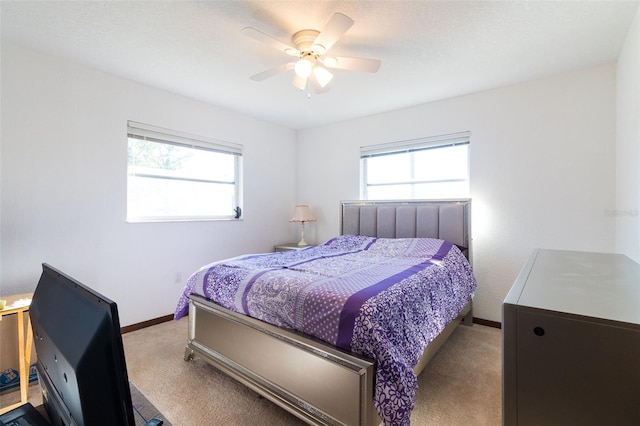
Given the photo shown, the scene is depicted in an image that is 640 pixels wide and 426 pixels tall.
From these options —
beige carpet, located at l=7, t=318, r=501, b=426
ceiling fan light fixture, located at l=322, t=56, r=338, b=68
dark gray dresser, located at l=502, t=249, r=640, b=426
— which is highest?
ceiling fan light fixture, located at l=322, t=56, r=338, b=68

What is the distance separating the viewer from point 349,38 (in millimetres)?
2131

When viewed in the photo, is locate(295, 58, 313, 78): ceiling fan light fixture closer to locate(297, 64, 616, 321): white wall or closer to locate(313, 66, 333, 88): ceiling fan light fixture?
locate(313, 66, 333, 88): ceiling fan light fixture

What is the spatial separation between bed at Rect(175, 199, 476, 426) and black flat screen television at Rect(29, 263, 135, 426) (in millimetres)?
1071

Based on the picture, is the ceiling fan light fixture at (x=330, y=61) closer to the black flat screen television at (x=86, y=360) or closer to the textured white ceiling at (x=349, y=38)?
the textured white ceiling at (x=349, y=38)

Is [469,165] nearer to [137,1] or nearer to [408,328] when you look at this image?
[408,328]

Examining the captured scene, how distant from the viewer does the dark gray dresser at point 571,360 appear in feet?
2.26

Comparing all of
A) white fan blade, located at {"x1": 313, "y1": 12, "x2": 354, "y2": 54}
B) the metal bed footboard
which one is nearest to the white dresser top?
the metal bed footboard

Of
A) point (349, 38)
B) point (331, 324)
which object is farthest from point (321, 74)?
point (331, 324)

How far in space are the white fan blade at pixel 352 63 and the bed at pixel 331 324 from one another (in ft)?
4.84

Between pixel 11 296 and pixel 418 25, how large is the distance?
3.45 m

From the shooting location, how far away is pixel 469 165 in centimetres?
324

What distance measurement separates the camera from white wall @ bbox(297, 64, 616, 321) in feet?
8.44

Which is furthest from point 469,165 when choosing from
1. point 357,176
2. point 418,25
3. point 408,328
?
point 408,328

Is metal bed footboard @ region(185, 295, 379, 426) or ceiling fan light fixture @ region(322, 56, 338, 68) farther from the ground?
ceiling fan light fixture @ region(322, 56, 338, 68)
